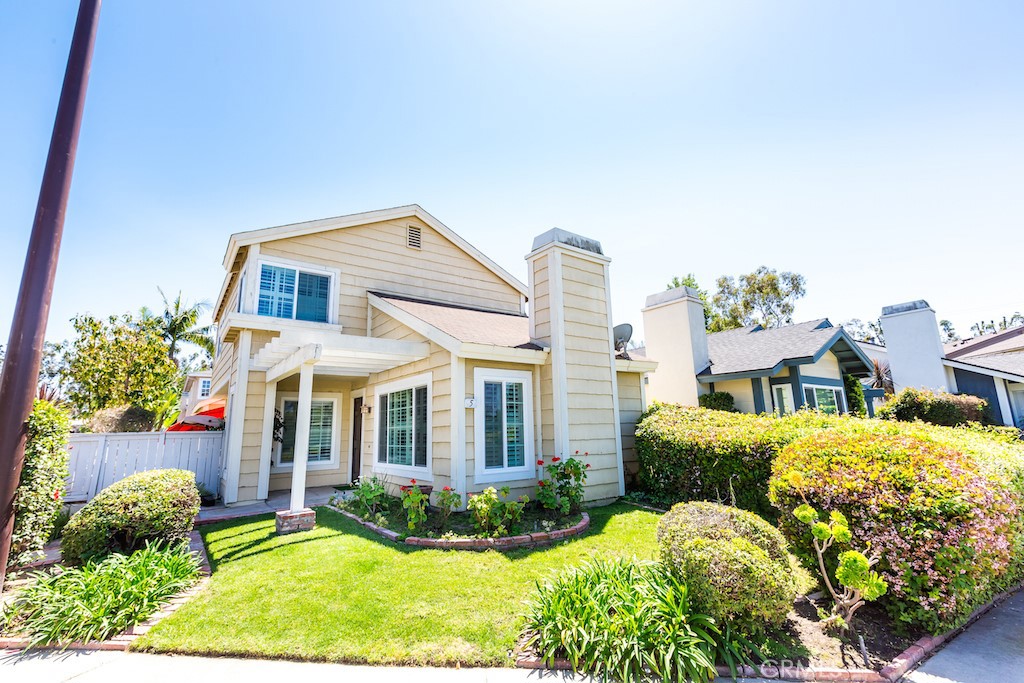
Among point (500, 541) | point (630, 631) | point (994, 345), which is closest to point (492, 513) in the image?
point (500, 541)

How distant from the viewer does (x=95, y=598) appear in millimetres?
4305

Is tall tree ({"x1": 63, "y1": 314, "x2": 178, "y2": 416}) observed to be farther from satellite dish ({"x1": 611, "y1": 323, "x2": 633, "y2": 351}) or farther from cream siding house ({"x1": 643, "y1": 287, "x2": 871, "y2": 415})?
cream siding house ({"x1": 643, "y1": 287, "x2": 871, "y2": 415})

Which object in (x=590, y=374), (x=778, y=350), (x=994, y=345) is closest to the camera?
(x=590, y=374)

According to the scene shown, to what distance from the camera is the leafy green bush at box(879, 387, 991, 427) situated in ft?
44.1

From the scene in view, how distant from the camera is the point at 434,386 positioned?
8344mm

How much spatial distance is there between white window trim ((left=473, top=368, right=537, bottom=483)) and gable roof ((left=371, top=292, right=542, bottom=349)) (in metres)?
0.60

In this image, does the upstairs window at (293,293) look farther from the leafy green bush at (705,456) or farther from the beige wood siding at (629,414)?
the leafy green bush at (705,456)

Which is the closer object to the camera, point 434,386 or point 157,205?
point 434,386

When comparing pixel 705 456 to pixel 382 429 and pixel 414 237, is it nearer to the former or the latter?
pixel 382 429

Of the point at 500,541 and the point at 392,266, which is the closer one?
the point at 500,541

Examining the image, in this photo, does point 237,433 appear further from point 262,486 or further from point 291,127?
point 291,127

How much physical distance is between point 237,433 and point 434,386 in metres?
5.16

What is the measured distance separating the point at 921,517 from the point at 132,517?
8.70m

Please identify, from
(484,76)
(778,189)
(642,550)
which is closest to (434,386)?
(642,550)
